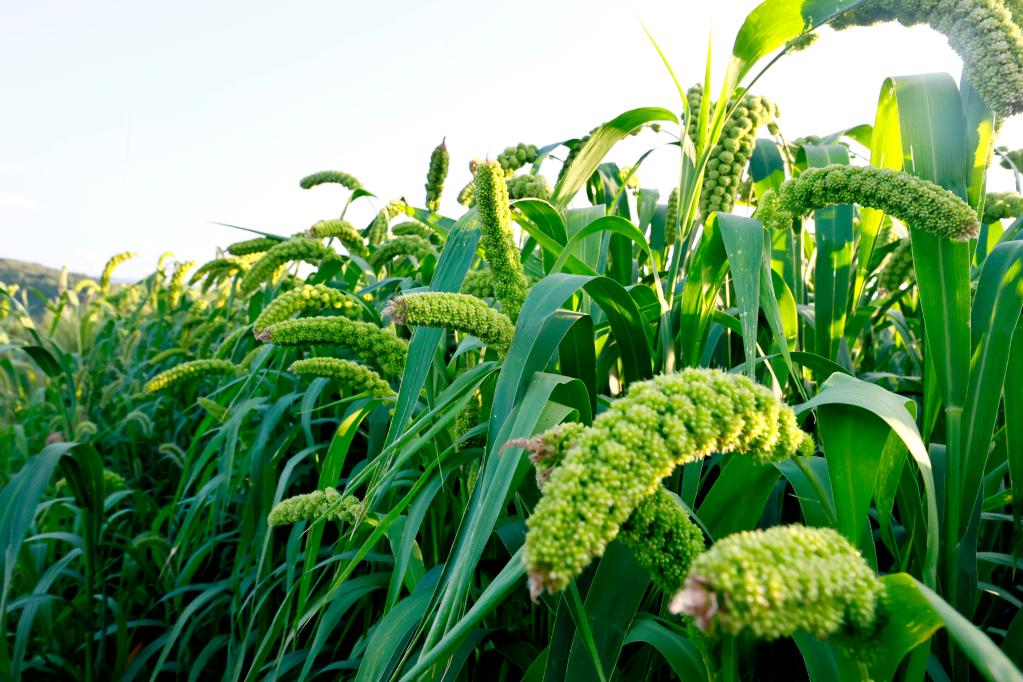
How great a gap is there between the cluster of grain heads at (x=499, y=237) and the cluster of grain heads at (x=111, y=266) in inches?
206

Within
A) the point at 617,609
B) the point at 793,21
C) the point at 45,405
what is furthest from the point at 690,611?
the point at 45,405

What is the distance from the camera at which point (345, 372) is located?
1374 mm

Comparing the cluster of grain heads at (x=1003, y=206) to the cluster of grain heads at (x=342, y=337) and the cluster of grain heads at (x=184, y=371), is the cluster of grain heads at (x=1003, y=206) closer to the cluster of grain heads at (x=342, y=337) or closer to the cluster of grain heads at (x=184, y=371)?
the cluster of grain heads at (x=342, y=337)

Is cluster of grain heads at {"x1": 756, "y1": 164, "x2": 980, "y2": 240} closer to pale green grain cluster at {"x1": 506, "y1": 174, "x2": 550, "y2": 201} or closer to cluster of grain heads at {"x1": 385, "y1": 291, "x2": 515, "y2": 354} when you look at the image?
cluster of grain heads at {"x1": 385, "y1": 291, "x2": 515, "y2": 354}

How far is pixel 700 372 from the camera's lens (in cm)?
68

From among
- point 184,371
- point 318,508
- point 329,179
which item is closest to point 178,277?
point 329,179

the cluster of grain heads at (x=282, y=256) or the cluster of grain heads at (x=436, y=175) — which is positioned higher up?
the cluster of grain heads at (x=436, y=175)

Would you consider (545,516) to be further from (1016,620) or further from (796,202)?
(1016,620)

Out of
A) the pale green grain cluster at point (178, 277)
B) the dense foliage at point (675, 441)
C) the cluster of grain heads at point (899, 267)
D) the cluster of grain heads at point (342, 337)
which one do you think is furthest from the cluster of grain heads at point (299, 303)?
the pale green grain cluster at point (178, 277)

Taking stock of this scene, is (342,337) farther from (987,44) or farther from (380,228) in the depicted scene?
(380,228)

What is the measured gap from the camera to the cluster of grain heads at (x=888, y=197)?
1083 millimetres

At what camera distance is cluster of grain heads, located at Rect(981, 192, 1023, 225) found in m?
1.68

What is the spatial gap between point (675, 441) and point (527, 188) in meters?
1.30

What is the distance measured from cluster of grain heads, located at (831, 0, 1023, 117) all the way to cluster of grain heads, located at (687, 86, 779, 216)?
39 centimetres
